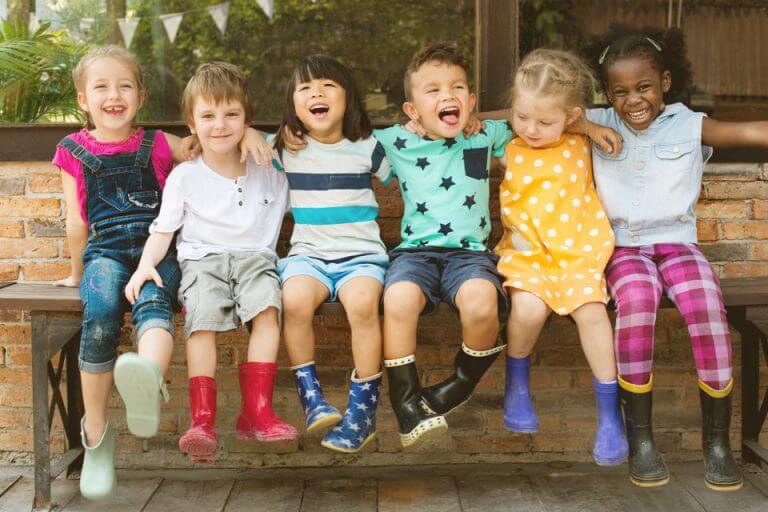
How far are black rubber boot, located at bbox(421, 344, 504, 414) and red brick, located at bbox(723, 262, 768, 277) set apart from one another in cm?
117

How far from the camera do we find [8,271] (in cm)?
317

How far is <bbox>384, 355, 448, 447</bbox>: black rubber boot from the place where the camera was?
8.18 ft

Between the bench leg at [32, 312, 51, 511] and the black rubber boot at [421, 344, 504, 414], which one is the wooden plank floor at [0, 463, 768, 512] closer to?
the bench leg at [32, 312, 51, 511]

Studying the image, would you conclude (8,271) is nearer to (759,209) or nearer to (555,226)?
(555,226)

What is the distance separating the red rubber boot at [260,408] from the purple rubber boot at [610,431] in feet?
3.10

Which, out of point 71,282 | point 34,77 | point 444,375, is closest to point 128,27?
point 34,77

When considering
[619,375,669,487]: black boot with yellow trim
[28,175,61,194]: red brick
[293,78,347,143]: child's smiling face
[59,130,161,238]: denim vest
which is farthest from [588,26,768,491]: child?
[28,175,61,194]: red brick

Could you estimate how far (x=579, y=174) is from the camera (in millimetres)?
2795

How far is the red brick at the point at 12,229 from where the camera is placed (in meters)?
3.16

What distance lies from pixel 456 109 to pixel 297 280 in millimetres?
796

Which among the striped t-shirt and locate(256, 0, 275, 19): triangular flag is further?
locate(256, 0, 275, 19): triangular flag

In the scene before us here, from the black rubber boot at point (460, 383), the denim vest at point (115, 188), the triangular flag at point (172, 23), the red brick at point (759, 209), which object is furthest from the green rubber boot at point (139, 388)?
the triangular flag at point (172, 23)

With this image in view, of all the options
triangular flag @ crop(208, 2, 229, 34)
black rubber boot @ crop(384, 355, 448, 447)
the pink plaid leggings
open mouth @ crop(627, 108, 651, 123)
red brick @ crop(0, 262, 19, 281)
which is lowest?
black rubber boot @ crop(384, 355, 448, 447)

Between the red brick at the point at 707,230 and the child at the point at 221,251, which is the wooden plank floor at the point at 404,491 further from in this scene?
the red brick at the point at 707,230
